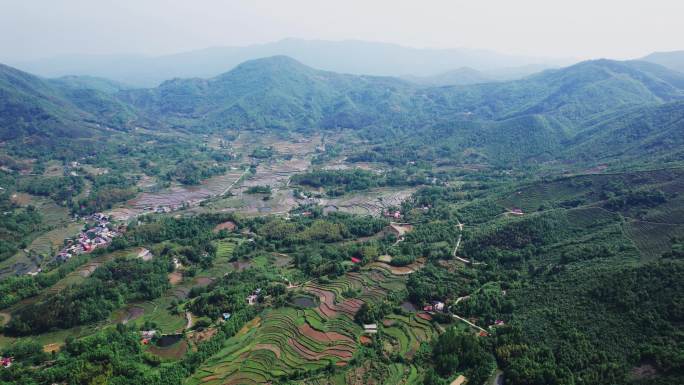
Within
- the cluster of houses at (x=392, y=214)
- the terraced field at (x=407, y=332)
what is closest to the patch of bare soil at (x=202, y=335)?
the terraced field at (x=407, y=332)

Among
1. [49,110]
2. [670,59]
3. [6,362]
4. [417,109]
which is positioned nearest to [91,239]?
[6,362]

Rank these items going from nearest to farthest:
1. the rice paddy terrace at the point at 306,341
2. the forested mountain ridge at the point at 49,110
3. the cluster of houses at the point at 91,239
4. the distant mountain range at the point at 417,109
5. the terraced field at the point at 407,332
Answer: the rice paddy terrace at the point at 306,341 → the terraced field at the point at 407,332 → the cluster of houses at the point at 91,239 → the distant mountain range at the point at 417,109 → the forested mountain ridge at the point at 49,110

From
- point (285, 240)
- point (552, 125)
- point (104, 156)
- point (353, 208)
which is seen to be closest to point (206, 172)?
point (104, 156)

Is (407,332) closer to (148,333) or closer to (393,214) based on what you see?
(148,333)

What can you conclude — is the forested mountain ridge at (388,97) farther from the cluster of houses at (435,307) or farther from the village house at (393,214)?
the cluster of houses at (435,307)

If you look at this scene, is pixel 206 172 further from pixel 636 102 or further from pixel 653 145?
pixel 636 102

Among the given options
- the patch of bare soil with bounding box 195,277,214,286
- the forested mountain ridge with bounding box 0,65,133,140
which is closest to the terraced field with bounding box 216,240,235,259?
the patch of bare soil with bounding box 195,277,214,286
